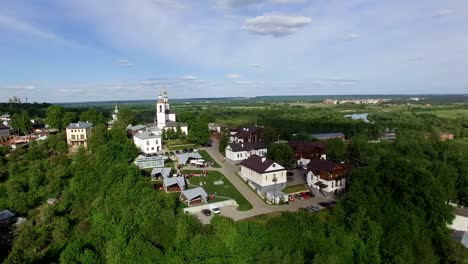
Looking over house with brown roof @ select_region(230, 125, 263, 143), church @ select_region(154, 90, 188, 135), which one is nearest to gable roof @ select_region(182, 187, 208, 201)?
house with brown roof @ select_region(230, 125, 263, 143)

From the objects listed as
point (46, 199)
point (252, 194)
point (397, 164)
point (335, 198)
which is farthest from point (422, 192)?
point (46, 199)

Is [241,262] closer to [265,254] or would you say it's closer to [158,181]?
[265,254]

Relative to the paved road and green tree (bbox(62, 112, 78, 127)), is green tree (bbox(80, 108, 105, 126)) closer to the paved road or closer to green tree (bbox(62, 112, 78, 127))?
green tree (bbox(62, 112, 78, 127))

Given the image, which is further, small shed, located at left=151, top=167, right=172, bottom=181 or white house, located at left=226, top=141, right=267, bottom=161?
white house, located at left=226, top=141, right=267, bottom=161

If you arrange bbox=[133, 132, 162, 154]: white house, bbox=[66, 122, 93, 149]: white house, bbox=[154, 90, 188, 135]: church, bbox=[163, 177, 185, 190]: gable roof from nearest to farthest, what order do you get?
bbox=[163, 177, 185, 190]: gable roof
bbox=[133, 132, 162, 154]: white house
bbox=[66, 122, 93, 149]: white house
bbox=[154, 90, 188, 135]: church

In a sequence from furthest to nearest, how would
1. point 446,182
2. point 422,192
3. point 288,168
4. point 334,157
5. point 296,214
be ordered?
point 334,157, point 288,168, point 446,182, point 422,192, point 296,214

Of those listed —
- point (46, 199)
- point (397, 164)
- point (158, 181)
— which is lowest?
point (46, 199)
